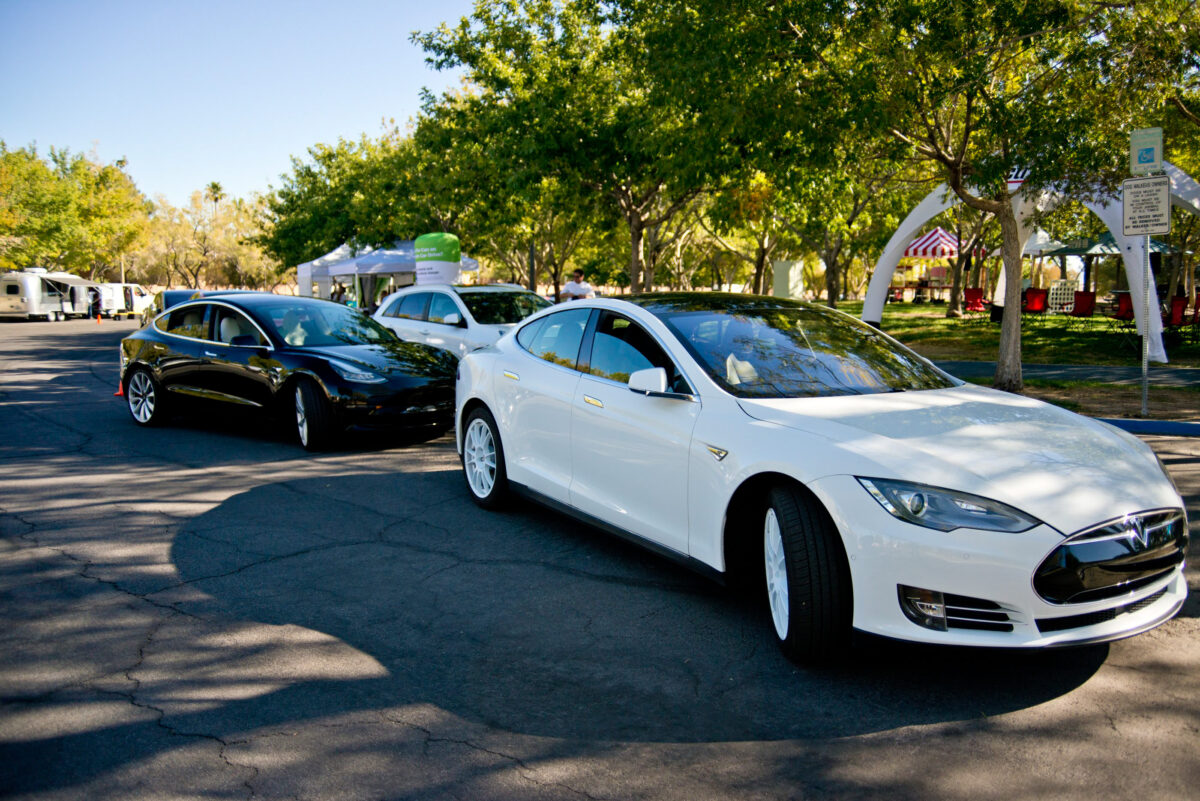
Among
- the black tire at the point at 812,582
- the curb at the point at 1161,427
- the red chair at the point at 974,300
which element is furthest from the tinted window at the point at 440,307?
the red chair at the point at 974,300

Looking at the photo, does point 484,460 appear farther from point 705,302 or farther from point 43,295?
point 43,295

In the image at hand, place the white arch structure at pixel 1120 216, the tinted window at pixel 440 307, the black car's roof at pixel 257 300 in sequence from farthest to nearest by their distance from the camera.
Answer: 1. the white arch structure at pixel 1120 216
2. the tinted window at pixel 440 307
3. the black car's roof at pixel 257 300

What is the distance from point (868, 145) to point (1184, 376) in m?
6.36

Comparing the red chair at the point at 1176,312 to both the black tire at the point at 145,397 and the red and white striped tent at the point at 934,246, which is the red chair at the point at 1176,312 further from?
the black tire at the point at 145,397

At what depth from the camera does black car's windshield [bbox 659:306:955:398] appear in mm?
4578

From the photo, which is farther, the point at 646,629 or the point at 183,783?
the point at 646,629

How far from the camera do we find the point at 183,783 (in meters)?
2.98

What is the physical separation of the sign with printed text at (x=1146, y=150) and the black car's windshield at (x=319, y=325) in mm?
8581

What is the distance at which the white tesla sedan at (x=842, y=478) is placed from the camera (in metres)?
3.34

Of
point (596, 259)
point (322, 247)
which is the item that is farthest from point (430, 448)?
point (596, 259)

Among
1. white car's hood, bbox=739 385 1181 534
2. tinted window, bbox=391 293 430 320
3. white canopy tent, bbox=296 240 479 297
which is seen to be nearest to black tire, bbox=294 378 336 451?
tinted window, bbox=391 293 430 320

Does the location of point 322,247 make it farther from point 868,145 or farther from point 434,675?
point 434,675

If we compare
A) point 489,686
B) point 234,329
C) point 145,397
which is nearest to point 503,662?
point 489,686

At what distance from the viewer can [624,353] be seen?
17.0 ft
